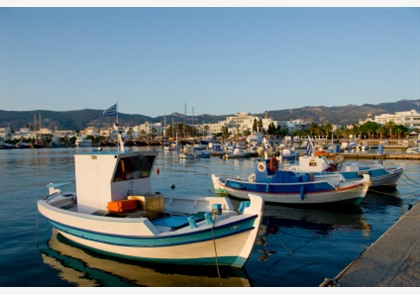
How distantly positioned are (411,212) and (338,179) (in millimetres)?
5650

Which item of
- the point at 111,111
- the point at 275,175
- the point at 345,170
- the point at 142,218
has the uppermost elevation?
the point at 111,111

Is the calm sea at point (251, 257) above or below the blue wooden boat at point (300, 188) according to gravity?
below

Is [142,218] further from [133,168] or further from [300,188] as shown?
[300,188]

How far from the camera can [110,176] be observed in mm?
12008

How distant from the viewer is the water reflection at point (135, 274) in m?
9.57

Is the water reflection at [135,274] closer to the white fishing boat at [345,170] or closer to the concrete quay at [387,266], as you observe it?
the concrete quay at [387,266]

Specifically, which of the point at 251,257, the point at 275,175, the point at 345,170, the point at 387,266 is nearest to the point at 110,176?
the point at 251,257

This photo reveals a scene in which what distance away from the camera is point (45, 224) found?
16.6 meters

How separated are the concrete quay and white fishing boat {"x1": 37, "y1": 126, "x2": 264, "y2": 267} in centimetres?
258

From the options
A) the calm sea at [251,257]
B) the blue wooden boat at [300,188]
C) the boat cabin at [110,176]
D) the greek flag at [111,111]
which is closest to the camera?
the calm sea at [251,257]

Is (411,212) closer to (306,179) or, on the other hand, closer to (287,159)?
(306,179)

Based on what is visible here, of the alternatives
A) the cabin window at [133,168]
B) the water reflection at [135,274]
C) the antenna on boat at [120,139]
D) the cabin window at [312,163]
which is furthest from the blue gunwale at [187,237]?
the cabin window at [312,163]

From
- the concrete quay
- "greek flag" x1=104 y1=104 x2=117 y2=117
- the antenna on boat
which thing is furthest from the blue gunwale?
"greek flag" x1=104 y1=104 x2=117 y2=117

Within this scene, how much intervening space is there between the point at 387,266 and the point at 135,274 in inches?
265
